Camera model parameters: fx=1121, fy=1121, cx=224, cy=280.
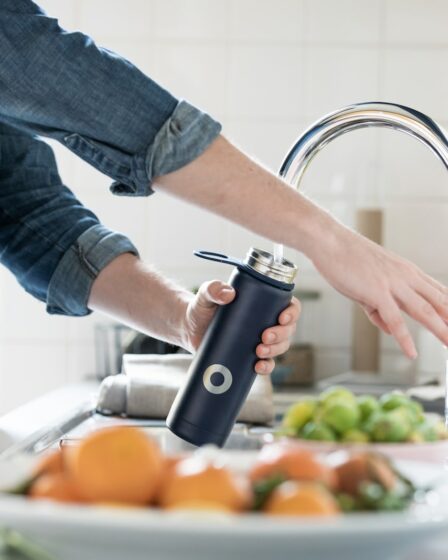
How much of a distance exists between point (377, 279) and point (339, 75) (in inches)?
73.5

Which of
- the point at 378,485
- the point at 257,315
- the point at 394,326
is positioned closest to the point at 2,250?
the point at 257,315

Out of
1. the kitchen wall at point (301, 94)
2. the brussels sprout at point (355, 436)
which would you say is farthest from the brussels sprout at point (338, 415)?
the kitchen wall at point (301, 94)

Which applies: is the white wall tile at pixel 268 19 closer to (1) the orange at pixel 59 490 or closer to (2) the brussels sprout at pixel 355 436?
(2) the brussels sprout at pixel 355 436

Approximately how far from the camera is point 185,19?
280cm

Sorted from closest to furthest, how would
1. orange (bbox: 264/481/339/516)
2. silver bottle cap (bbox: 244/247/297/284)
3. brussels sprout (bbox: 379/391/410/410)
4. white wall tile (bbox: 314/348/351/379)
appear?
orange (bbox: 264/481/339/516)
brussels sprout (bbox: 379/391/410/410)
silver bottle cap (bbox: 244/247/297/284)
white wall tile (bbox: 314/348/351/379)

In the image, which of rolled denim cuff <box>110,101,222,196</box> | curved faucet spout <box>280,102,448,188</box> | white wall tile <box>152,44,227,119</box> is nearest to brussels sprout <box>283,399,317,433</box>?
rolled denim cuff <box>110,101,222,196</box>

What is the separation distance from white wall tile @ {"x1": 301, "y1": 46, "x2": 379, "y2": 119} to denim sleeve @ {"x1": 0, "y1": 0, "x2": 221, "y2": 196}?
1765 mm

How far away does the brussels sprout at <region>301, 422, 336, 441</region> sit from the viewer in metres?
0.87

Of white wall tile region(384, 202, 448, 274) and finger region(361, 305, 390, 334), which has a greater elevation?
white wall tile region(384, 202, 448, 274)

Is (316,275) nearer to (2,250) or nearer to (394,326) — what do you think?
(2,250)

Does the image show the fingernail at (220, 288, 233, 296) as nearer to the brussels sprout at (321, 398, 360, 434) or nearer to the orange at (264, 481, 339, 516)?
the brussels sprout at (321, 398, 360, 434)

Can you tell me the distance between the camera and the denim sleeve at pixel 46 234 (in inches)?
58.5

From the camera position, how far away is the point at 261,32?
2779mm

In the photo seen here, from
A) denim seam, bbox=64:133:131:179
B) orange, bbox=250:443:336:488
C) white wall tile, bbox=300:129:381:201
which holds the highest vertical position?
white wall tile, bbox=300:129:381:201
